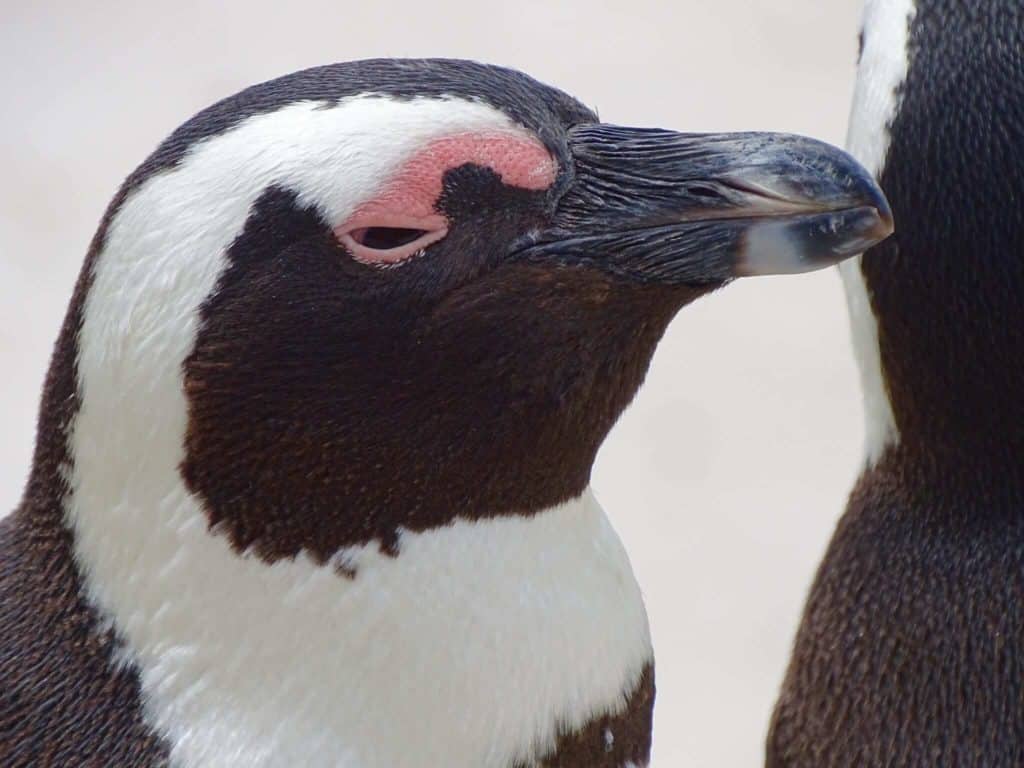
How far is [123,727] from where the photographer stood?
0.92m

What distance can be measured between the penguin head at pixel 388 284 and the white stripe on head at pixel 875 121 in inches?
8.8

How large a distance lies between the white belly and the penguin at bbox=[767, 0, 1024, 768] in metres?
0.38

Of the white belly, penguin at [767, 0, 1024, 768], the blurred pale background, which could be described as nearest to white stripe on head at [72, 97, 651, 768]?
the white belly

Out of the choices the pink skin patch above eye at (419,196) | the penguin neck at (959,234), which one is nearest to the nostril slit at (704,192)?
the pink skin patch above eye at (419,196)

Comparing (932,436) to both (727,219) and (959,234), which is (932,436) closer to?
(959,234)

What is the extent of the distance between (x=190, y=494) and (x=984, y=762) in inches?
24.5

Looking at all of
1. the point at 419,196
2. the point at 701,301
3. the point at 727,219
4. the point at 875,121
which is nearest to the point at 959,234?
the point at 875,121

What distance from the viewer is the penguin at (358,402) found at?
87cm

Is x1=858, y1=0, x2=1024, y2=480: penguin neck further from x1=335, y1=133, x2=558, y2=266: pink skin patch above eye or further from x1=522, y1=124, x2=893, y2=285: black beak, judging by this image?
x1=335, y1=133, x2=558, y2=266: pink skin patch above eye

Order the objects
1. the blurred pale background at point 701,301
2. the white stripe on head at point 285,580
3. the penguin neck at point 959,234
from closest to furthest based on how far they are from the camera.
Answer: the white stripe on head at point 285,580 → the penguin neck at point 959,234 → the blurred pale background at point 701,301

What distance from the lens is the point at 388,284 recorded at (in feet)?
2.87

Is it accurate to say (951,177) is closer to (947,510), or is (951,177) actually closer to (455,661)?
(947,510)

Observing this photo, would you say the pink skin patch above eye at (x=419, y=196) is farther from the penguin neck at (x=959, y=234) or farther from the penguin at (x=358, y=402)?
the penguin neck at (x=959, y=234)

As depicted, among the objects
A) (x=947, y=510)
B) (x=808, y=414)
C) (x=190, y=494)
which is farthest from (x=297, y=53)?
(x=190, y=494)
